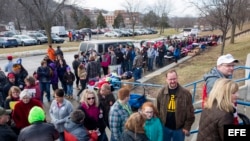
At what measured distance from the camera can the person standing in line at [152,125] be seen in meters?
3.98

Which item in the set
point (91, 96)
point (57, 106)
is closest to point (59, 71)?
point (57, 106)

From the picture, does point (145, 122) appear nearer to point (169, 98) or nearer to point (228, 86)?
point (169, 98)

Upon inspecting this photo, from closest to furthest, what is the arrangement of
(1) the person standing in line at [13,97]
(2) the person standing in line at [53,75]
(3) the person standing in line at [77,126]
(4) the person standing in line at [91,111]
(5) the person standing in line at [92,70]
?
(3) the person standing in line at [77,126] → (4) the person standing in line at [91,111] → (1) the person standing in line at [13,97] → (2) the person standing in line at [53,75] → (5) the person standing in line at [92,70]

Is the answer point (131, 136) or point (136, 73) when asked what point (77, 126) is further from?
point (136, 73)

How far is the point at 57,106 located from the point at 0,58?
20637 millimetres

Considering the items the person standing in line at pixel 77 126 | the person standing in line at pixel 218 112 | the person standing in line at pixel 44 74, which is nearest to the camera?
the person standing in line at pixel 218 112

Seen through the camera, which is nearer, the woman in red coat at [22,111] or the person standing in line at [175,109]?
the person standing in line at [175,109]

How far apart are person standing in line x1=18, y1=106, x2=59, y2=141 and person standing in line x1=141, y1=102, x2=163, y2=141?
140 cm

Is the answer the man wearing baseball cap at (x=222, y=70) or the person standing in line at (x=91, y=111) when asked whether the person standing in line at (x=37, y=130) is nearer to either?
the person standing in line at (x=91, y=111)

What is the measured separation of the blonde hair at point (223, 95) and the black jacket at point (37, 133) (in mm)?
2326

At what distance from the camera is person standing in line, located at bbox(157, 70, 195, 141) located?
13.8ft

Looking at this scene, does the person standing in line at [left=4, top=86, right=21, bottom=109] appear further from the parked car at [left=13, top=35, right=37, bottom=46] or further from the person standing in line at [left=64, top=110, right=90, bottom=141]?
the parked car at [left=13, top=35, right=37, bottom=46]

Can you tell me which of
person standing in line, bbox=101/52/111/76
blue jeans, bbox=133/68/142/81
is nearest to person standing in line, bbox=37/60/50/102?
person standing in line, bbox=101/52/111/76

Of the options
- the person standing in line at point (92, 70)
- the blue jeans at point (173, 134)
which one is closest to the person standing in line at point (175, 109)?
the blue jeans at point (173, 134)
